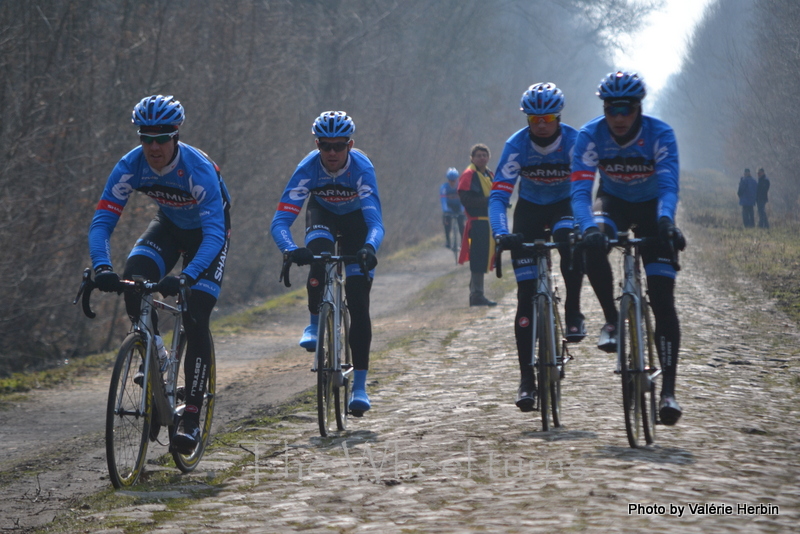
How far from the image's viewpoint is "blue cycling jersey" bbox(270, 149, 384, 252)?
22.4 feet

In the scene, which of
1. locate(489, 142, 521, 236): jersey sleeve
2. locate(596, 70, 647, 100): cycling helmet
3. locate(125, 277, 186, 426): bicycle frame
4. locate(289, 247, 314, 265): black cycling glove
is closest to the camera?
locate(125, 277, 186, 426): bicycle frame

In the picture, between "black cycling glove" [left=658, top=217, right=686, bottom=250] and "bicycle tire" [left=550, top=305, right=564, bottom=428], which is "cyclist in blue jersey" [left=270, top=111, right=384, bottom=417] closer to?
"bicycle tire" [left=550, top=305, right=564, bottom=428]

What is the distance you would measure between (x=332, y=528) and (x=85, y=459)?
3034 millimetres

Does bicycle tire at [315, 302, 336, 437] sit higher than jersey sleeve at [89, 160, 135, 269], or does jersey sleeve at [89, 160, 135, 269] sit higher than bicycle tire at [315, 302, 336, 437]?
jersey sleeve at [89, 160, 135, 269]

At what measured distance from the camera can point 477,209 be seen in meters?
14.3

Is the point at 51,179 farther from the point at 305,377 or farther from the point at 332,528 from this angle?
the point at 332,528

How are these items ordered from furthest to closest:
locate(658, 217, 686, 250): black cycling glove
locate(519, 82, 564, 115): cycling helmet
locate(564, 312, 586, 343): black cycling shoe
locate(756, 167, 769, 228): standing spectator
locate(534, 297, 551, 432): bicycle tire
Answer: locate(756, 167, 769, 228): standing spectator, locate(564, 312, 586, 343): black cycling shoe, locate(519, 82, 564, 115): cycling helmet, locate(534, 297, 551, 432): bicycle tire, locate(658, 217, 686, 250): black cycling glove

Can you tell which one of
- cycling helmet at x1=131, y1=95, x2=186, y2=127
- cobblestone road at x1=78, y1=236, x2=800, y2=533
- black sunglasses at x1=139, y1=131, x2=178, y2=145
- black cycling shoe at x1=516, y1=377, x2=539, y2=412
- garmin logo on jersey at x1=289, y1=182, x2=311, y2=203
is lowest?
cobblestone road at x1=78, y1=236, x2=800, y2=533

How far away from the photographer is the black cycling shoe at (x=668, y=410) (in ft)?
18.3

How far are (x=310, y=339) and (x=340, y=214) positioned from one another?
1.05 metres

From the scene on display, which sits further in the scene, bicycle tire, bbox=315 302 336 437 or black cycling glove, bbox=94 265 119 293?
bicycle tire, bbox=315 302 336 437

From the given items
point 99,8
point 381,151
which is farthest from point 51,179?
point 381,151

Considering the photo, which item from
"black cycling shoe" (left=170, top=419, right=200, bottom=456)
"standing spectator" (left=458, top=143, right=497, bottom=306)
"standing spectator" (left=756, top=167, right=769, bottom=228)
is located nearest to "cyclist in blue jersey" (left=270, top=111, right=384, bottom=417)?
"black cycling shoe" (left=170, top=419, right=200, bottom=456)

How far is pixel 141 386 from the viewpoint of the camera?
17.1ft
